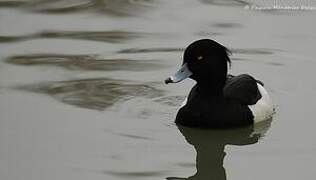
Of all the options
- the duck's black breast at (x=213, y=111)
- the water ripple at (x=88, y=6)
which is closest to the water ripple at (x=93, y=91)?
the duck's black breast at (x=213, y=111)

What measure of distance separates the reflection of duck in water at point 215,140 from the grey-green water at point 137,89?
11mm

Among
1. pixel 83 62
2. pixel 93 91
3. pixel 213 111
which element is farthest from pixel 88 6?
pixel 213 111

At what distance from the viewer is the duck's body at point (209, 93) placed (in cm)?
903

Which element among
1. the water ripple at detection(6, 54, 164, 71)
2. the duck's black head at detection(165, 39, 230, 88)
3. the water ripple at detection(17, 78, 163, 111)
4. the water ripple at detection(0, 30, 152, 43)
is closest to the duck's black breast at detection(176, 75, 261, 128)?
the duck's black head at detection(165, 39, 230, 88)

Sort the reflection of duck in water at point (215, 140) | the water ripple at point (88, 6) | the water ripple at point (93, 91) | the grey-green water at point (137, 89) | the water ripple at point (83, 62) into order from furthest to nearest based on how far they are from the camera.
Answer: the water ripple at point (88, 6) < the water ripple at point (83, 62) < the water ripple at point (93, 91) < the reflection of duck in water at point (215, 140) < the grey-green water at point (137, 89)

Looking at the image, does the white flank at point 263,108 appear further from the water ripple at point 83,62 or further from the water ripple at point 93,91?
the water ripple at point 83,62

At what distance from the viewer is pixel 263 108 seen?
30.9 ft

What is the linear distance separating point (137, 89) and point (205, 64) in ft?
4.00

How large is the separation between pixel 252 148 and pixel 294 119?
723mm

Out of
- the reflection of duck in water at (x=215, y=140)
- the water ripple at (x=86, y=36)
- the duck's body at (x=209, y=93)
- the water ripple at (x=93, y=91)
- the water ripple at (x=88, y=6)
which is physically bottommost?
the reflection of duck in water at (x=215, y=140)

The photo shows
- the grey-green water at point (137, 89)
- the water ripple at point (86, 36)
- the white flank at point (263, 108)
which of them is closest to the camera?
the grey-green water at point (137, 89)

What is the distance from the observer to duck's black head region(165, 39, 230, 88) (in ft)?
29.6

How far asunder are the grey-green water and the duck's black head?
0.46 m

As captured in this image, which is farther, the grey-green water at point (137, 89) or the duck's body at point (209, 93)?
the duck's body at point (209, 93)
